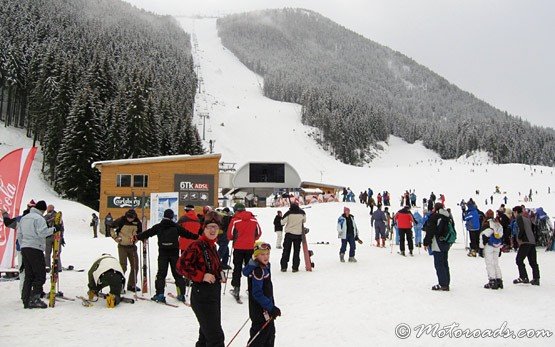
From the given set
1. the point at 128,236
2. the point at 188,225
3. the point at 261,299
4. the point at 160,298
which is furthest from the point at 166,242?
the point at 261,299

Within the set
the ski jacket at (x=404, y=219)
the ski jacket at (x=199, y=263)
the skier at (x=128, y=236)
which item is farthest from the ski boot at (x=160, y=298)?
the ski jacket at (x=404, y=219)

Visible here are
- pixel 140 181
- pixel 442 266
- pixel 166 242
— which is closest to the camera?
pixel 166 242

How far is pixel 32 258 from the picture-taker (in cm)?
802

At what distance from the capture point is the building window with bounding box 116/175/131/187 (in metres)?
30.2

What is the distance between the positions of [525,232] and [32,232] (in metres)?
10.7

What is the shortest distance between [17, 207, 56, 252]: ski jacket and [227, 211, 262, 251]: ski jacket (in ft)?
11.7

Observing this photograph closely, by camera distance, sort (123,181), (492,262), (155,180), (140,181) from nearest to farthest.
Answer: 1. (492,262)
2. (123,181)
3. (140,181)
4. (155,180)

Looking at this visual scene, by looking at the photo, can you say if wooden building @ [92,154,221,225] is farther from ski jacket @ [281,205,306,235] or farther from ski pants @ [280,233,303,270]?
ski jacket @ [281,205,306,235]

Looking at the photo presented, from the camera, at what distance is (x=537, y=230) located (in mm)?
17938

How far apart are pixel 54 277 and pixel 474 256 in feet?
43.4

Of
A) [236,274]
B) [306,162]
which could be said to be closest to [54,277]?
[236,274]

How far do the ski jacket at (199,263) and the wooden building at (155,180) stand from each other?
26085 mm

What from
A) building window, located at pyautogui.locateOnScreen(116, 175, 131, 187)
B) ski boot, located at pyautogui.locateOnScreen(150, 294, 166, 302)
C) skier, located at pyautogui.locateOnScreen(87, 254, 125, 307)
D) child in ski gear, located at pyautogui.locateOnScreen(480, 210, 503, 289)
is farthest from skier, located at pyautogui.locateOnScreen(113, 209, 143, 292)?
building window, located at pyautogui.locateOnScreen(116, 175, 131, 187)

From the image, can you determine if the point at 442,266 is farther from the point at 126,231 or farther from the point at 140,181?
the point at 140,181
